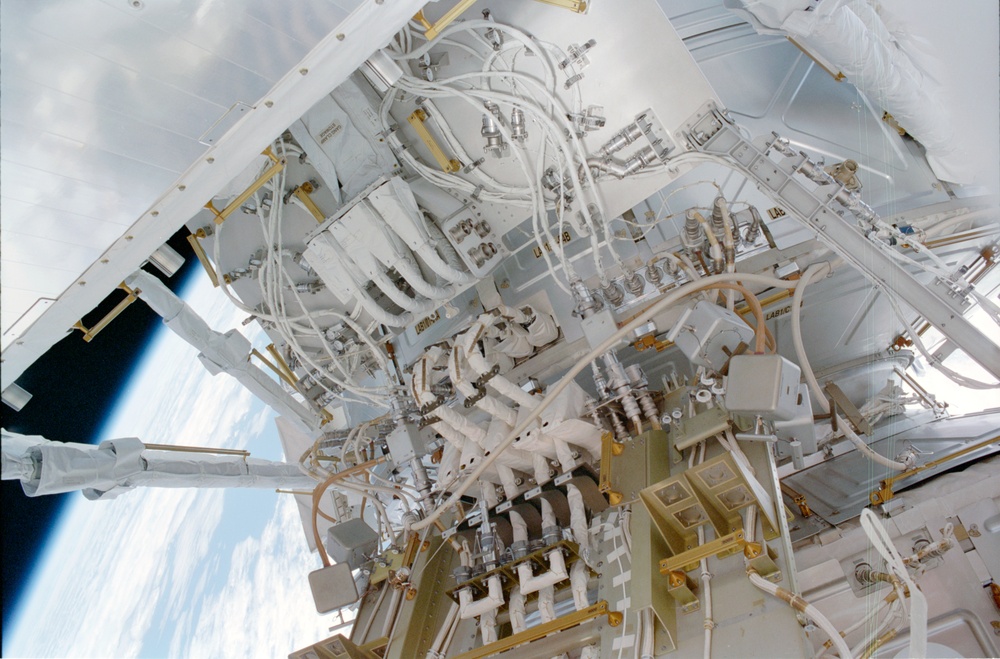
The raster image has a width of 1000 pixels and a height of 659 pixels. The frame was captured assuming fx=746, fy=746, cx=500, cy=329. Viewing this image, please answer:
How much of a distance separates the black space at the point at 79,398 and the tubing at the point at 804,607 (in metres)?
2.31

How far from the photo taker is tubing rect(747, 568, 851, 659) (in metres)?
1.49

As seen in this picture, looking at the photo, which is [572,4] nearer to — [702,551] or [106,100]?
[106,100]

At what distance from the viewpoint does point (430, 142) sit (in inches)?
108

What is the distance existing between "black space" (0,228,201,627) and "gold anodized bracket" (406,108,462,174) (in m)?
1.17

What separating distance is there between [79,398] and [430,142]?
2410 mm

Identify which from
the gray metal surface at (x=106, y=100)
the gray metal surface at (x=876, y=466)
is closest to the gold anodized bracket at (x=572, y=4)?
the gray metal surface at (x=106, y=100)

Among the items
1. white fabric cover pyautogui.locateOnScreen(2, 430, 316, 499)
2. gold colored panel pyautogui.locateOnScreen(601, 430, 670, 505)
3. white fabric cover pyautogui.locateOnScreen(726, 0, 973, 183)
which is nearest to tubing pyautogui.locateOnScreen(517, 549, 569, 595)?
gold colored panel pyautogui.locateOnScreen(601, 430, 670, 505)

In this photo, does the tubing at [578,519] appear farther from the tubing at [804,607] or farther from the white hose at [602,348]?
the tubing at [804,607]

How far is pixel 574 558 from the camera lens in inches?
93.8

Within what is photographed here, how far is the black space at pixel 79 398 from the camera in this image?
3.08m

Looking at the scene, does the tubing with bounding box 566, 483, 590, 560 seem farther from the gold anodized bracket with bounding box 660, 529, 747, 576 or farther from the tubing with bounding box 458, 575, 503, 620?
the gold anodized bracket with bounding box 660, 529, 747, 576

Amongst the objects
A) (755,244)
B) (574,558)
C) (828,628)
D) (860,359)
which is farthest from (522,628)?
(860,359)

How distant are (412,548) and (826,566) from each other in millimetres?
1491

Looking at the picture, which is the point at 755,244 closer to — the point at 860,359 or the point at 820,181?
the point at 820,181
